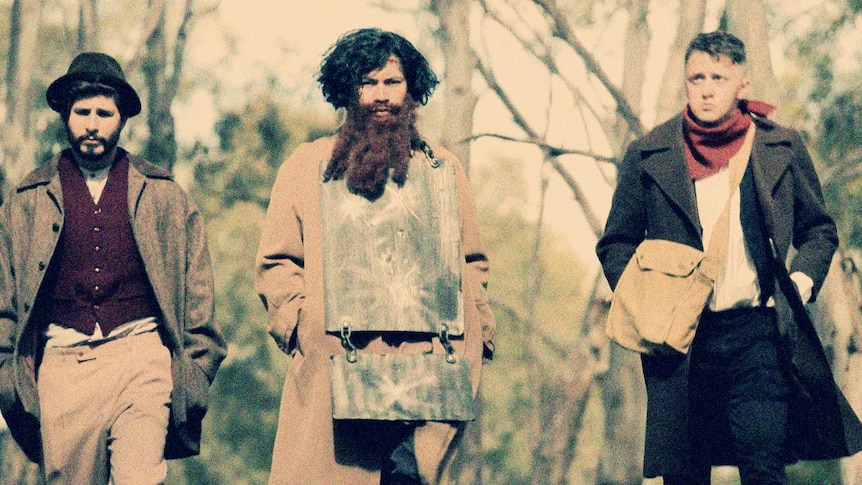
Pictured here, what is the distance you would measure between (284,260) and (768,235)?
79.2 inches

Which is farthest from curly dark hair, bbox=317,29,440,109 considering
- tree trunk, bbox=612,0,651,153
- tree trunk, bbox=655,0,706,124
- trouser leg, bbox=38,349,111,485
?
tree trunk, bbox=612,0,651,153

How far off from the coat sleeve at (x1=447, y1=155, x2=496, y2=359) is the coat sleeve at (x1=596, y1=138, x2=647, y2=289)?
1.69 ft

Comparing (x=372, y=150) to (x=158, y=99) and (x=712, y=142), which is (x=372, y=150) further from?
(x=158, y=99)

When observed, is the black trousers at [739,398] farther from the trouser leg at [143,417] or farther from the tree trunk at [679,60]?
the tree trunk at [679,60]

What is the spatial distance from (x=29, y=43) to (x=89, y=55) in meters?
14.9

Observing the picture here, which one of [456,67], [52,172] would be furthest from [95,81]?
[456,67]

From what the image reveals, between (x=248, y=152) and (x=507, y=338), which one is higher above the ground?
(x=248, y=152)

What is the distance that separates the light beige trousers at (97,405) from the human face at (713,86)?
101 inches

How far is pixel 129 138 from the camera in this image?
26.4m

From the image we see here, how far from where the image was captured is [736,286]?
738 cm

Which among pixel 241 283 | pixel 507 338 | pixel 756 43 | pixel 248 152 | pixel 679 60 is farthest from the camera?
pixel 507 338

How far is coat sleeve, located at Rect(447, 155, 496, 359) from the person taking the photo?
25.4 feet

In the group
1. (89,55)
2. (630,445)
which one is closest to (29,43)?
(630,445)

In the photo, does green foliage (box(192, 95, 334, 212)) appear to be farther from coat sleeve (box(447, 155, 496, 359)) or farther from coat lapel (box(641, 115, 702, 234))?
coat lapel (box(641, 115, 702, 234))
